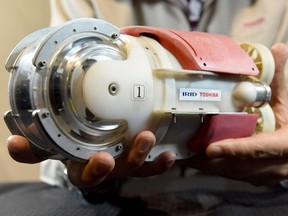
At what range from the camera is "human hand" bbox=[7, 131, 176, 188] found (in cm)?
36

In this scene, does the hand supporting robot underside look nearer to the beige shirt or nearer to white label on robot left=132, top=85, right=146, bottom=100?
white label on robot left=132, top=85, right=146, bottom=100

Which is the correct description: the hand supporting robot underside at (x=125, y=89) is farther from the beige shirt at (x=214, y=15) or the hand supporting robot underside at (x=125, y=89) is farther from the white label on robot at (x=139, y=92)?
the beige shirt at (x=214, y=15)

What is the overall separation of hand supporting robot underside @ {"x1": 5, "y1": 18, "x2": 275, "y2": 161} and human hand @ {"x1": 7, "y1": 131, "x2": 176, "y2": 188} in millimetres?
10

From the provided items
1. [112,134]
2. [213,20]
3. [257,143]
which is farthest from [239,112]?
[213,20]

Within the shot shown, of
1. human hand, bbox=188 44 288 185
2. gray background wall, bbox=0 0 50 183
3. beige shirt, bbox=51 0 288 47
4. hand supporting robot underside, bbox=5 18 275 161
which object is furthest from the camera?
gray background wall, bbox=0 0 50 183

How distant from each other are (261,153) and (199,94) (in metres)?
0.13

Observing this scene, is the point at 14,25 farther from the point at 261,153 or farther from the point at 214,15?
the point at 261,153

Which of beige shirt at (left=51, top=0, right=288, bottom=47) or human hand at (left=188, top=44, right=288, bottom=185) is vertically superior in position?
beige shirt at (left=51, top=0, right=288, bottom=47)

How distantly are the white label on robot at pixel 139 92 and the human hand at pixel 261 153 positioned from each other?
0.39 ft

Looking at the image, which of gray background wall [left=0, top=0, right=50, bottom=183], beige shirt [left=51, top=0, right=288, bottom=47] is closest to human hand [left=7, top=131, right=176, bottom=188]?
beige shirt [left=51, top=0, right=288, bottom=47]

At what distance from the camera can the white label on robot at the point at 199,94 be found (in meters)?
0.40

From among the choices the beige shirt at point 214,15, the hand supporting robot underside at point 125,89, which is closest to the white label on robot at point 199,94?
the hand supporting robot underside at point 125,89

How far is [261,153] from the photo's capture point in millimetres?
479

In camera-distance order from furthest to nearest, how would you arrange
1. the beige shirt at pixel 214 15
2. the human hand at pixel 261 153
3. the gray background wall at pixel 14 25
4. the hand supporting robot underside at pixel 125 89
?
the gray background wall at pixel 14 25 < the beige shirt at pixel 214 15 < the human hand at pixel 261 153 < the hand supporting robot underside at pixel 125 89
